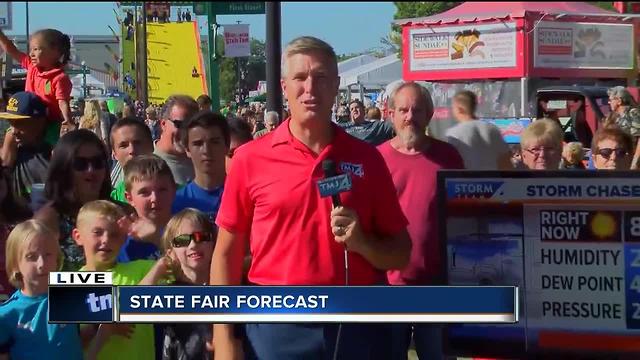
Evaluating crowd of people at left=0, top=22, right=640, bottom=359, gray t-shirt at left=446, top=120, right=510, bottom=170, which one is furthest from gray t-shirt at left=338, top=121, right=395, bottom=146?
gray t-shirt at left=446, top=120, right=510, bottom=170

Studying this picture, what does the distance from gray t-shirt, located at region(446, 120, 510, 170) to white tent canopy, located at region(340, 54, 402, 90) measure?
11.2 m

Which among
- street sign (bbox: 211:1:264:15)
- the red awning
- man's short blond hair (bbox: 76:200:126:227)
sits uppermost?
the red awning

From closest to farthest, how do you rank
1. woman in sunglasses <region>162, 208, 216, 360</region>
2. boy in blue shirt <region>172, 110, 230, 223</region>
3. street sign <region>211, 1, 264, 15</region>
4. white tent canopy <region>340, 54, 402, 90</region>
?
woman in sunglasses <region>162, 208, 216, 360</region> → boy in blue shirt <region>172, 110, 230, 223</region> → street sign <region>211, 1, 264, 15</region> → white tent canopy <region>340, 54, 402, 90</region>

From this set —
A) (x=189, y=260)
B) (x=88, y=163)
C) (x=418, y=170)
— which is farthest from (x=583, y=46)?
(x=189, y=260)

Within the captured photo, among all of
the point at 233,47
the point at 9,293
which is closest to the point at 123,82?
the point at 233,47

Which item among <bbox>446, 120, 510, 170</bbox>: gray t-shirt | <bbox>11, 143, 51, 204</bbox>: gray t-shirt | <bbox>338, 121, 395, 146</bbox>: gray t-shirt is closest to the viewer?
<bbox>446, 120, 510, 170</bbox>: gray t-shirt

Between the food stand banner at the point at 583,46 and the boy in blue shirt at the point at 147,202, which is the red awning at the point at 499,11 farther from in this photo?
the boy in blue shirt at the point at 147,202

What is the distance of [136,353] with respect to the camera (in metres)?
4.01

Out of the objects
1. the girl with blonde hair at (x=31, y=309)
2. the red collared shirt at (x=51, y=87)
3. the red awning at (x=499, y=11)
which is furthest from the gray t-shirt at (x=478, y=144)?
the red awning at (x=499, y=11)

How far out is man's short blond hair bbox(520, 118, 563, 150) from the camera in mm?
4863

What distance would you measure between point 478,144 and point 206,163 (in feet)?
4.49

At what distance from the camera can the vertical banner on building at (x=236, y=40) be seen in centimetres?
613

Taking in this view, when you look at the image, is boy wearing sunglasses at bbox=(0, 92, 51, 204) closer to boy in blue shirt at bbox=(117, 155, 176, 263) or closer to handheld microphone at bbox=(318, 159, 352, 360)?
boy in blue shirt at bbox=(117, 155, 176, 263)

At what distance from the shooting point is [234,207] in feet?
10.7
